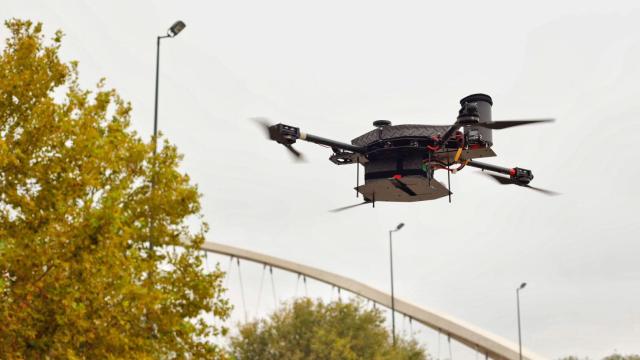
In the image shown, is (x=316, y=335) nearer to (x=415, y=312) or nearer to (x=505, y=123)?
(x=415, y=312)

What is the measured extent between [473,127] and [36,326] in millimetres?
12000

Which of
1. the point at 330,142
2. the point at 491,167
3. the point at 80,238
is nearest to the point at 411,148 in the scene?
the point at 330,142

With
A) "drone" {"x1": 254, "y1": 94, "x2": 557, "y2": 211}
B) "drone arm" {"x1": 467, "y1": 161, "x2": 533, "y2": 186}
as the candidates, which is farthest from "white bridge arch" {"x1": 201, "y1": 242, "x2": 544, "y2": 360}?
"drone" {"x1": 254, "y1": 94, "x2": 557, "y2": 211}

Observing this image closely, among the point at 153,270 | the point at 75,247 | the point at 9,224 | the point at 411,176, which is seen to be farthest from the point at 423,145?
the point at 153,270

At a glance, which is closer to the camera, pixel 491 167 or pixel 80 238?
pixel 491 167

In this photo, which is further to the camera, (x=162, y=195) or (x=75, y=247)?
(x=162, y=195)

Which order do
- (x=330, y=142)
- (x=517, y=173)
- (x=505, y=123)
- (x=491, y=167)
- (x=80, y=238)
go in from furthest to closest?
1. (x=80, y=238)
2. (x=517, y=173)
3. (x=491, y=167)
4. (x=330, y=142)
5. (x=505, y=123)

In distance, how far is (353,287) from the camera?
90625 mm

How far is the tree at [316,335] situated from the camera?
63094 mm

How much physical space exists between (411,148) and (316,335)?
53.8 meters

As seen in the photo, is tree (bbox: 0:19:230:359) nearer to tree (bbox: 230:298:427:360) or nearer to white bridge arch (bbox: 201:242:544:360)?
tree (bbox: 230:298:427:360)

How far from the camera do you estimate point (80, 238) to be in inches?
746

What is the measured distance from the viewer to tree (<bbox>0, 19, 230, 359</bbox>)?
18.7 meters

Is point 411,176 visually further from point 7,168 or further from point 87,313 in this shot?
point 7,168
